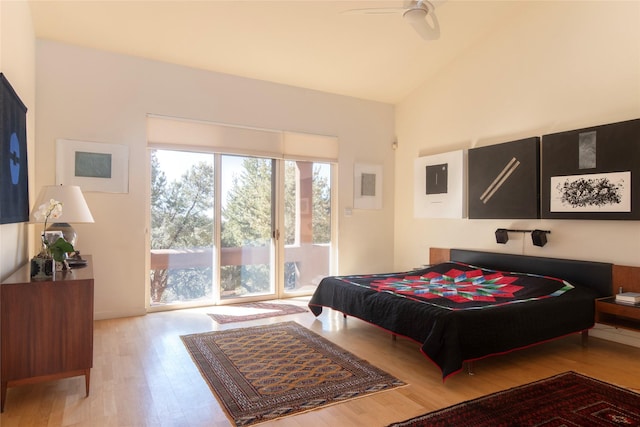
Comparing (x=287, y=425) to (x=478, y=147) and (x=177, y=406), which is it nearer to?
(x=177, y=406)

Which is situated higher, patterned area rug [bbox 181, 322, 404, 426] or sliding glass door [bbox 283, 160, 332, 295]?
sliding glass door [bbox 283, 160, 332, 295]

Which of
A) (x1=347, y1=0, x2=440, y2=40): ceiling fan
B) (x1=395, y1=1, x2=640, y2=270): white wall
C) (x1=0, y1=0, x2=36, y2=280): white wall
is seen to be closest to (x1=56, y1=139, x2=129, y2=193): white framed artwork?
(x1=0, y1=0, x2=36, y2=280): white wall

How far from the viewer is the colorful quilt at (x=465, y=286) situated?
334cm

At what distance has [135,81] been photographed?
4523 mm

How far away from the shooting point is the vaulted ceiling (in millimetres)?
3881

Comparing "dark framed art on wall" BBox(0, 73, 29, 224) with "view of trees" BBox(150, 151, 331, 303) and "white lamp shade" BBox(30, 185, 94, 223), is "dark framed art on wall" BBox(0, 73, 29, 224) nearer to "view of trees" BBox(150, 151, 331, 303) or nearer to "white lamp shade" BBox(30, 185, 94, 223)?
"white lamp shade" BBox(30, 185, 94, 223)

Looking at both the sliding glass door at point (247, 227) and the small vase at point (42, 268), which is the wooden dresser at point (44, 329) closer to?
the small vase at point (42, 268)

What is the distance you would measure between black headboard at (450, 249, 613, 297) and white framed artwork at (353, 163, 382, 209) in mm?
1627

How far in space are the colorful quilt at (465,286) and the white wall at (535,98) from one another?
0.56m

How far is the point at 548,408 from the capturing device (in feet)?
7.87

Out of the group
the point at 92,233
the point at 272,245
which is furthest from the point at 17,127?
the point at 272,245

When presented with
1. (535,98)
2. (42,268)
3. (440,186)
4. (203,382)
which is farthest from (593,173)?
(42,268)

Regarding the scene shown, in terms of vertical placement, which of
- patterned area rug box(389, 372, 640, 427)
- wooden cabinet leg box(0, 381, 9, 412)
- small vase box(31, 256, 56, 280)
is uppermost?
small vase box(31, 256, 56, 280)

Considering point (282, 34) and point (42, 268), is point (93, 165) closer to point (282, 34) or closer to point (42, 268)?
point (42, 268)
